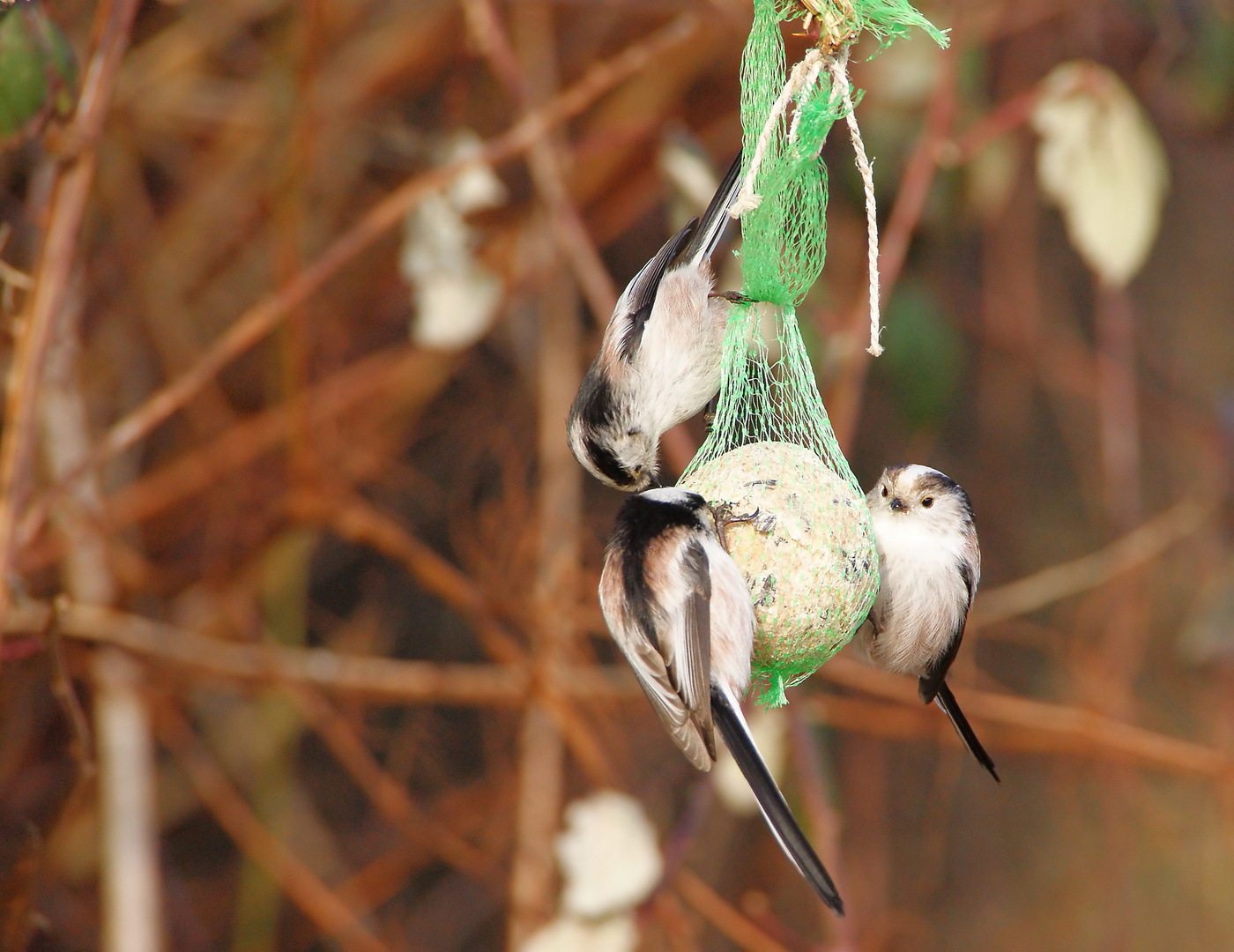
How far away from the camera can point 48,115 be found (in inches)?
73.6

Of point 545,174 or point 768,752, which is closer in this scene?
point 768,752

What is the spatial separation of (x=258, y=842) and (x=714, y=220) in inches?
94.8

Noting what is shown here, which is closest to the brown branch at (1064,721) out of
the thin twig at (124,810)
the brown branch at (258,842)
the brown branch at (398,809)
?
the brown branch at (398,809)

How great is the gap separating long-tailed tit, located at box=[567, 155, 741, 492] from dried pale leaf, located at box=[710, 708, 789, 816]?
2.34 feet

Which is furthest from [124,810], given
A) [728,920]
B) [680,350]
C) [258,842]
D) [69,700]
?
[680,350]

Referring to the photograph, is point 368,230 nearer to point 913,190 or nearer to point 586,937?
point 913,190

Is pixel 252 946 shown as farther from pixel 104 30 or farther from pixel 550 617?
pixel 104 30

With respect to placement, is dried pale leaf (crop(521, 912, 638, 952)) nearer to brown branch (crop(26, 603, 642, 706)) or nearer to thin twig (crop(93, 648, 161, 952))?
brown branch (crop(26, 603, 642, 706))

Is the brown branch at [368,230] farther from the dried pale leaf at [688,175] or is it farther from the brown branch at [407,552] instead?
the brown branch at [407,552]

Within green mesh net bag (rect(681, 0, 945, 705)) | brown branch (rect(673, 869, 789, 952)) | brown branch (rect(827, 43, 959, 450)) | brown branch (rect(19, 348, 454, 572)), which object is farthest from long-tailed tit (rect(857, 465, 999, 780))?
brown branch (rect(19, 348, 454, 572))

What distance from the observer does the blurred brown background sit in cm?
294

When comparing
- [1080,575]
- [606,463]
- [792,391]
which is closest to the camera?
[792,391]

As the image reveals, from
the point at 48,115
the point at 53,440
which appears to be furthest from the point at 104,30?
the point at 53,440

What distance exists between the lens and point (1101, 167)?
238cm
